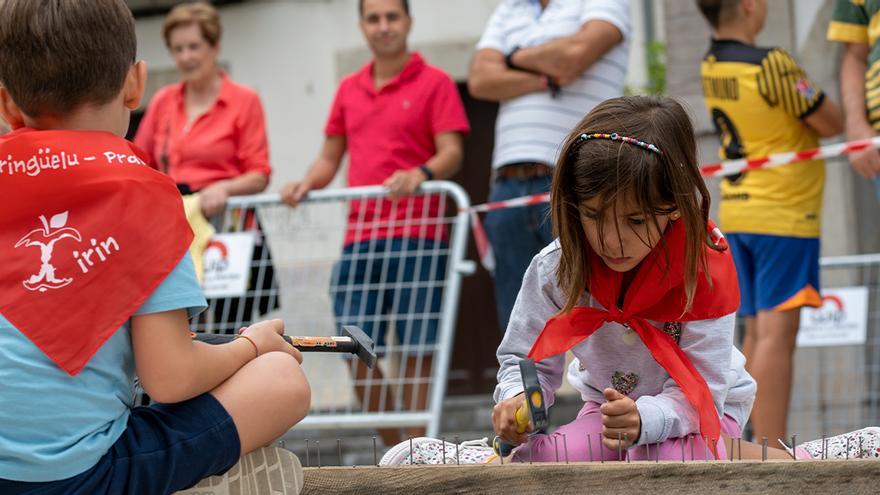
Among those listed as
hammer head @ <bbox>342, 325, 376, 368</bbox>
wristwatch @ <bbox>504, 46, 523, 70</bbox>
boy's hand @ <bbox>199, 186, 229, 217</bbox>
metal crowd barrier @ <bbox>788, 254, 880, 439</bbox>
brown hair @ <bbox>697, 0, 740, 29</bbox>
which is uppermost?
brown hair @ <bbox>697, 0, 740, 29</bbox>

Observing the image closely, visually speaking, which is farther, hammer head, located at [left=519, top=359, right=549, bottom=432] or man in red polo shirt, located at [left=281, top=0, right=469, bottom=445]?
man in red polo shirt, located at [left=281, top=0, right=469, bottom=445]

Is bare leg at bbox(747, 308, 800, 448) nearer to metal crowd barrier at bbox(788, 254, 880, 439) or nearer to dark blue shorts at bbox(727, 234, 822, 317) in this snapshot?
dark blue shorts at bbox(727, 234, 822, 317)

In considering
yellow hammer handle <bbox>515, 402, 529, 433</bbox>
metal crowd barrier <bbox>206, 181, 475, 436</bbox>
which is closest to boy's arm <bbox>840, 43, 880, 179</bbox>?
metal crowd barrier <bbox>206, 181, 475, 436</bbox>

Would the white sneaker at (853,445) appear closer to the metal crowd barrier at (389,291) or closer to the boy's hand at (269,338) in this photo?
the boy's hand at (269,338)

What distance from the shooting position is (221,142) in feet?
18.7

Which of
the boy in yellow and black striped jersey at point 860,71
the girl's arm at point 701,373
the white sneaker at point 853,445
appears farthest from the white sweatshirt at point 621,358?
the boy in yellow and black striped jersey at point 860,71

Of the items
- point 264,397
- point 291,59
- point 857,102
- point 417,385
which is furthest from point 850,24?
point 291,59

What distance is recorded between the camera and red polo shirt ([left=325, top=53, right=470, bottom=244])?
5.50m

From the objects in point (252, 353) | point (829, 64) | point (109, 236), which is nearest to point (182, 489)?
point (252, 353)

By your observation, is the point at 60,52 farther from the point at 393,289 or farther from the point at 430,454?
the point at 393,289

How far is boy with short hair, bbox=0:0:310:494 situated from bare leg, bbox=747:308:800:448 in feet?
8.69

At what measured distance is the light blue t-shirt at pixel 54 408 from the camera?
Answer: 2340 millimetres

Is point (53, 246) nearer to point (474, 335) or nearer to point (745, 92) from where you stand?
point (745, 92)

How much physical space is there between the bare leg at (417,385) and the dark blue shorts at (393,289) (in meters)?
0.09
